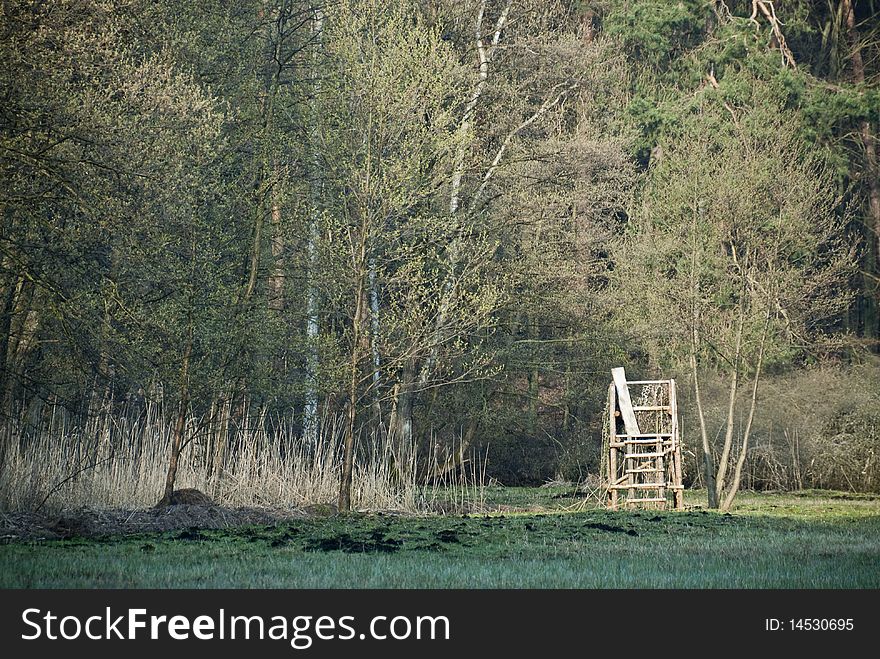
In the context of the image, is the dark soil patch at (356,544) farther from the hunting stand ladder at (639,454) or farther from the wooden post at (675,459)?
the wooden post at (675,459)

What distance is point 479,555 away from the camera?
8977mm

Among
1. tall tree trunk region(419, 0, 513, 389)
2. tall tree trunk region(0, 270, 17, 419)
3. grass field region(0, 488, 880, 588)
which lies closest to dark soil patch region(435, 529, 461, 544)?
grass field region(0, 488, 880, 588)

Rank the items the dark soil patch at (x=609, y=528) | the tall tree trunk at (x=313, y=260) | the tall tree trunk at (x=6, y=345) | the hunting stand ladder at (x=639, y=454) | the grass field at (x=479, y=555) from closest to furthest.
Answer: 1. the grass field at (x=479, y=555)
2. the dark soil patch at (x=609, y=528)
3. the tall tree trunk at (x=6, y=345)
4. the hunting stand ladder at (x=639, y=454)
5. the tall tree trunk at (x=313, y=260)

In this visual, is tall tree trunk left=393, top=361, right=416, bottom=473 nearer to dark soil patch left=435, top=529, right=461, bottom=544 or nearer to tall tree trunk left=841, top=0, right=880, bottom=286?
dark soil patch left=435, top=529, right=461, bottom=544

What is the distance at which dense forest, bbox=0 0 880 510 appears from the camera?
12.5 metres

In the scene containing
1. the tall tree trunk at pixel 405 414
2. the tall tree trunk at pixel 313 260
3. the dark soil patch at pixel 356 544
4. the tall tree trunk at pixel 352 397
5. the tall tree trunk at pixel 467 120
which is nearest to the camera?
the dark soil patch at pixel 356 544

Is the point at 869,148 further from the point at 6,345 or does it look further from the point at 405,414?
the point at 6,345

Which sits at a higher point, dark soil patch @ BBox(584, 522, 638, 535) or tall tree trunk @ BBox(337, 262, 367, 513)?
tall tree trunk @ BBox(337, 262, 367, 513)

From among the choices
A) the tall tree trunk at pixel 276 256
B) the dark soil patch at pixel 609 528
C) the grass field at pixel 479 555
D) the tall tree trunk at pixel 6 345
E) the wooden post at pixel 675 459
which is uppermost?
the tall tree trunk at pixel 276 256

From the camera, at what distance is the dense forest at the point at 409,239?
12516 mm

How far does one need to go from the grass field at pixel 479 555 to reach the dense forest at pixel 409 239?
94.8 inches

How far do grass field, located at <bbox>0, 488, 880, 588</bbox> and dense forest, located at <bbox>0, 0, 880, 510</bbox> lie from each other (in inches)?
94.8

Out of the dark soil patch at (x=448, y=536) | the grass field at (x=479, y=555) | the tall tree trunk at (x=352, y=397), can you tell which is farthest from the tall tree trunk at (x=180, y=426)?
the dark soil patch at (x=448, y=536)
